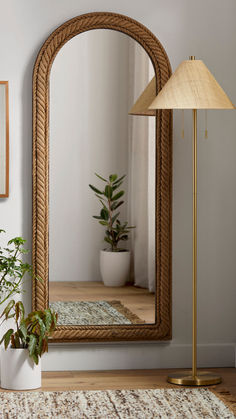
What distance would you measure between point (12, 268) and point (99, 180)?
2.20 feet

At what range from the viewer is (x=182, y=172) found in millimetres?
4000

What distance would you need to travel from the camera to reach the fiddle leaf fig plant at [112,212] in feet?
12.7

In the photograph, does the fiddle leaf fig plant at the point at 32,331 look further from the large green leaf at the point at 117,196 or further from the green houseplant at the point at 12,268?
the large green leaf at the point at 117,196

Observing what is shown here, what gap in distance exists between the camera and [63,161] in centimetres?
385

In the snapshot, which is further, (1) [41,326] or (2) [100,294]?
(2) [100,294]

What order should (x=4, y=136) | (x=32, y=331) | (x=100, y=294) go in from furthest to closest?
(x=100, y=294), (x=4, y=136), (x=32, y=331)

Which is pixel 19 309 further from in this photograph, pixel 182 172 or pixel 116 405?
pixel 182 172

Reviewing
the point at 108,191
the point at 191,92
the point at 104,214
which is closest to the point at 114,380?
the point at 104,214

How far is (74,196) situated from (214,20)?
1244 mm

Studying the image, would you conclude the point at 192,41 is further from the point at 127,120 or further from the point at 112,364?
the point at 112,364

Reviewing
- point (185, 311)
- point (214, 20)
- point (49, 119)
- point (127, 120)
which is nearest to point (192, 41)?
point (214, 20)

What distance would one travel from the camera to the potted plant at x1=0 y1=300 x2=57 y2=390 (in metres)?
3.54

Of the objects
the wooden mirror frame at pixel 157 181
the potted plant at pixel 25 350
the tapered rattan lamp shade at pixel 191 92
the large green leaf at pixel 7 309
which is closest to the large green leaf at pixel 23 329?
the potted plant at pixel 25 350

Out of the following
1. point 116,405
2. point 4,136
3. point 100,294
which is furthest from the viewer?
point 100,294
